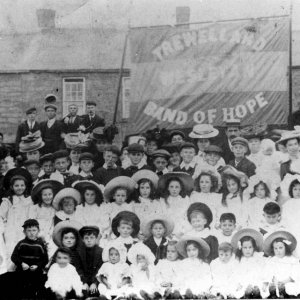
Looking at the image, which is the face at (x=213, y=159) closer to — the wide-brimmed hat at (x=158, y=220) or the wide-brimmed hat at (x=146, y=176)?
the wide-brimmed hat at (x=146, y=176)

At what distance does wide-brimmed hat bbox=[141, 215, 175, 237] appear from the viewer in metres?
8.07

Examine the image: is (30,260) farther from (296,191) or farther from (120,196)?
(296,191)

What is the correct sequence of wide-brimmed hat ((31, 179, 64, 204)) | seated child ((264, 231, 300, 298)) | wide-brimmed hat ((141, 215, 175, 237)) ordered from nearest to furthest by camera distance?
seated child ((264, 231, 300, 298))
wide-brimmed hat ((141, 215, 175, 237))
wide-brimmed hat ((31, 179, 64, 204))

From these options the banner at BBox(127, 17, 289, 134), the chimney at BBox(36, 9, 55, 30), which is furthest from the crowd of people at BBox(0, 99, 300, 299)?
the chimney at BBox(36, 9, 55, 30)

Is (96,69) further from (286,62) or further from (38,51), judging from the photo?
(286,62)

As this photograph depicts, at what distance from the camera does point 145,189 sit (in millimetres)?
8133

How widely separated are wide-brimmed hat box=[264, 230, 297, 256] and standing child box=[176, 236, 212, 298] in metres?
0.65

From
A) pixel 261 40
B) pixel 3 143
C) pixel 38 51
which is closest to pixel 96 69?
pixel 38 51

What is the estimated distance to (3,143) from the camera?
818 cm

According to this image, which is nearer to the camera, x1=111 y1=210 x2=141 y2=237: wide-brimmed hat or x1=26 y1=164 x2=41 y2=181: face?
x1=111 y1=210 x2=141 y2=237: wide-brimmed hat

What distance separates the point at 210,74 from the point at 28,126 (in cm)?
213

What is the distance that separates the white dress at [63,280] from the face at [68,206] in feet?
1.96

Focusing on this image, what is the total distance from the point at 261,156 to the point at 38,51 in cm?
276

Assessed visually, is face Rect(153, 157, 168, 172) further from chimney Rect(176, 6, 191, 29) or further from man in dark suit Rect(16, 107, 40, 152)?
chimney Rect(176, 6, 191, 29)
